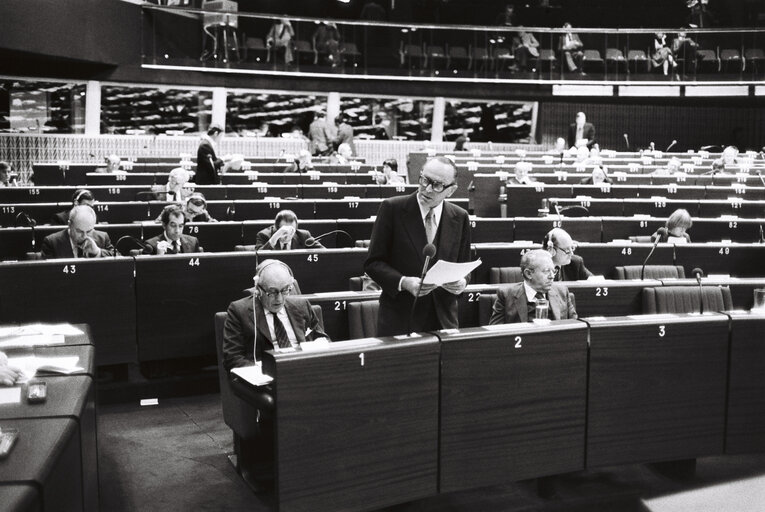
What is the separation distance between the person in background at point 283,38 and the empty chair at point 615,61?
24.1 ft

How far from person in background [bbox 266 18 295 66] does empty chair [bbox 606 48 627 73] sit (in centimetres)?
735

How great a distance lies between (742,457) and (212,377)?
10.1 feet

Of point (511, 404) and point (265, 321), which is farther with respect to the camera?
point (265, 321)

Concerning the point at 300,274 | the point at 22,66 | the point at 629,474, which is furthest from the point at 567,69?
the point at 629,474

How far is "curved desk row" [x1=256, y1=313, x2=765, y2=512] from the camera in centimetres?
300

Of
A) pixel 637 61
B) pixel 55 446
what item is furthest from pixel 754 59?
pixel 55 446

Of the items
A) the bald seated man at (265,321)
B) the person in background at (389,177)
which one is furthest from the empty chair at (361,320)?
the person in background at (389,177)

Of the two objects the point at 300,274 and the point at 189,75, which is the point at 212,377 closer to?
the point at 300,274

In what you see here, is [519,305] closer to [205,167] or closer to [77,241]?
[77,241]

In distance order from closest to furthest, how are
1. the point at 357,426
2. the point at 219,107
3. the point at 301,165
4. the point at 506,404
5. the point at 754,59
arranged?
the point at 357,426
the point at 506,404
the point at 301,165
the point at 219,107
the point at 754,59

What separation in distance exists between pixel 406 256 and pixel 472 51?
16.7m

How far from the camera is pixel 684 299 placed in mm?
4973

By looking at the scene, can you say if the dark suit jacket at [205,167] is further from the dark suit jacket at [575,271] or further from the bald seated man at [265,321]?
the bald seated man at [265,321]

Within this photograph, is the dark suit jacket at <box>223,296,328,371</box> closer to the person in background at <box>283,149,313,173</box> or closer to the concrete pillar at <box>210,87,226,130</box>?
the person in background at <box>283,149,313,173</box>
